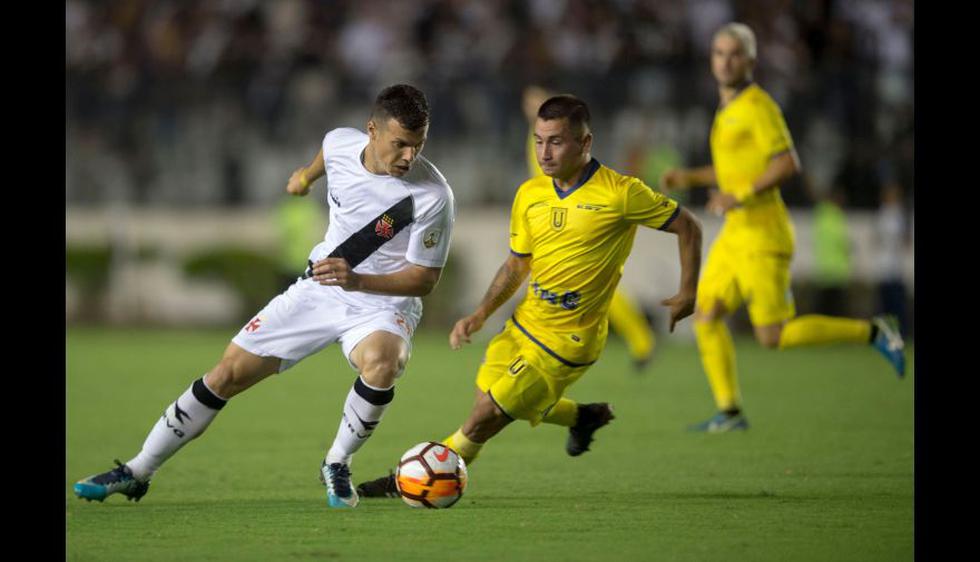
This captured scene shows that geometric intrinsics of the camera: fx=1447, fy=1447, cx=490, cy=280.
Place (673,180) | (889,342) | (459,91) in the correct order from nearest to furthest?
1. (673,180)
2. (889,342)
3. (459,91)

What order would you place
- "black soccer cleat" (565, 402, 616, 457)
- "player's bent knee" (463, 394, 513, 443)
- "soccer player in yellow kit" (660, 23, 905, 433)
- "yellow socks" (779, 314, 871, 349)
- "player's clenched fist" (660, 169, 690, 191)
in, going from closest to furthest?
"player's bent knee" (463, 394, 513, 443)
"black soccer cleat" (565, 402, 616, 457)
"player's clenched fist" (660, 169, 690, 191)
"soccer player in yellow kit" (660, 23, 905, 433)
"yellow socks" (779, 314, 871, 349)

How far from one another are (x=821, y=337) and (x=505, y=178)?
10552 mm

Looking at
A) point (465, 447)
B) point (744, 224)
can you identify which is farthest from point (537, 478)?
point (744, 224)

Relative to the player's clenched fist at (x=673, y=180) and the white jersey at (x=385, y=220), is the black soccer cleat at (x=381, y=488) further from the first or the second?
the player's clenched fist at (x=673, y=180)

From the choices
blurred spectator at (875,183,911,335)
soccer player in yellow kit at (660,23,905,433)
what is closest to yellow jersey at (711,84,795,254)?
soccer player in yellow kit at (660,23,905,433)

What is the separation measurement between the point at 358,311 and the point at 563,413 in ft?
4.67

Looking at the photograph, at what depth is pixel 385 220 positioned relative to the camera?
21.8 feet

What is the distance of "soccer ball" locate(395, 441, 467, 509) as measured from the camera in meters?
6.36

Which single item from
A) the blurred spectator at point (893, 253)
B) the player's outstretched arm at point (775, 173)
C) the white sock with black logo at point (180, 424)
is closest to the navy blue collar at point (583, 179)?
the white sock with black logo at point (180, 424)

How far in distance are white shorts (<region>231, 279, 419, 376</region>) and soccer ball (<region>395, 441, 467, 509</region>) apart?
50 centimetres

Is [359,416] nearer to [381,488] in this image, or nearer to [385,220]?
[381,488]

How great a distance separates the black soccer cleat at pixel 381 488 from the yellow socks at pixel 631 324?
595cm

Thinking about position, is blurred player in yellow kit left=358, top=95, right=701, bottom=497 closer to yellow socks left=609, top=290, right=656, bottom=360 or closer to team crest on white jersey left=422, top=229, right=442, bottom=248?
team crest on white jersey left=422, top=229, right=442, bottom=248

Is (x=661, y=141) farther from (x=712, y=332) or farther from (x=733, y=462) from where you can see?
(x=733, y=462)
